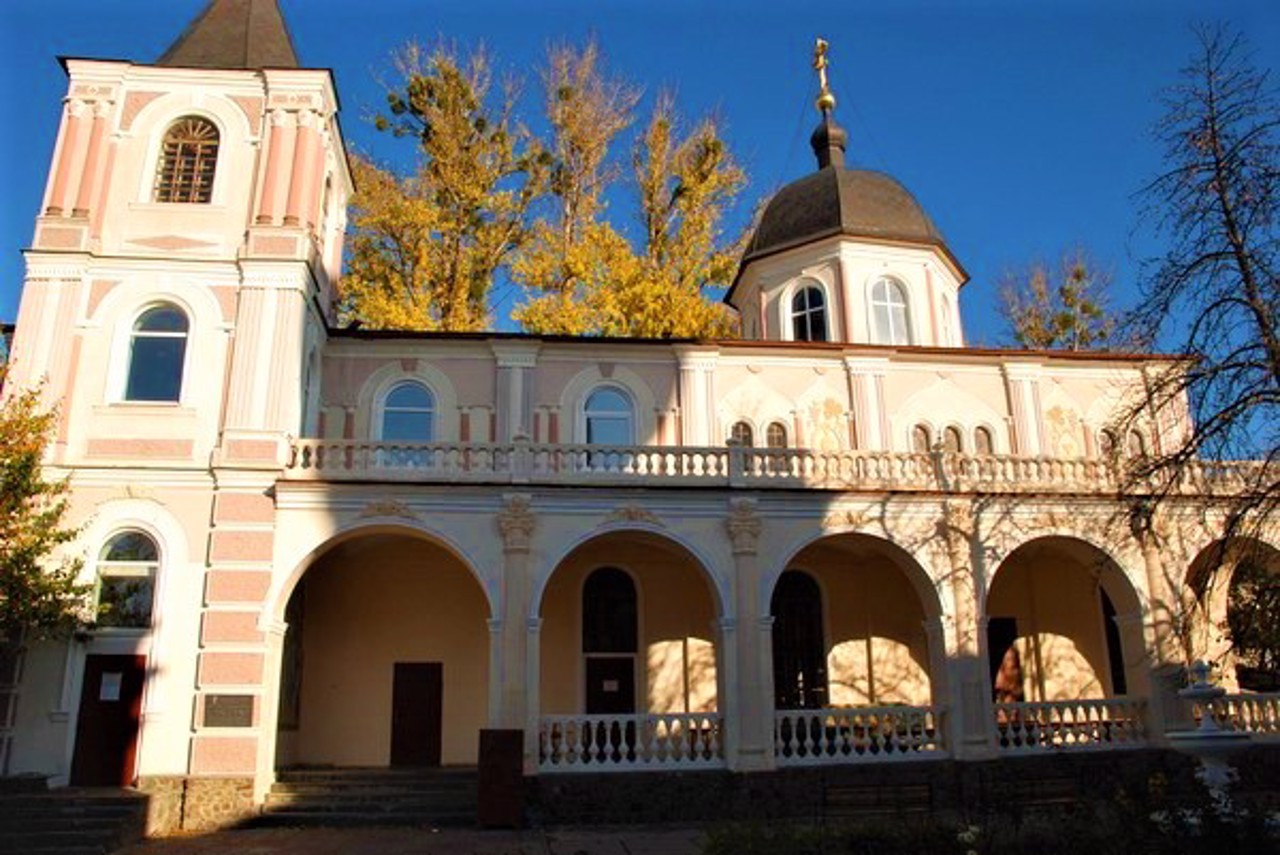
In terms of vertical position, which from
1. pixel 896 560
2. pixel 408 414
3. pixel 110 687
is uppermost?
pixel 408 414

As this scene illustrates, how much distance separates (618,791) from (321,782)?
5.45 m

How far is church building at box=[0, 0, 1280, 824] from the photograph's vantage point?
A: 17516mm

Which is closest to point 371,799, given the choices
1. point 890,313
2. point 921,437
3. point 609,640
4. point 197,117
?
point 609,640

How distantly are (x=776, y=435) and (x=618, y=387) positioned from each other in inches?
155

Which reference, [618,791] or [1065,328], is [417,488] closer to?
[618,791]

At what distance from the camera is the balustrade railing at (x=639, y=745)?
1744cm

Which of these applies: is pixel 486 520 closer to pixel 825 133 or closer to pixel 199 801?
pixel 199 801

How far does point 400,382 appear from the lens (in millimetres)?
22453

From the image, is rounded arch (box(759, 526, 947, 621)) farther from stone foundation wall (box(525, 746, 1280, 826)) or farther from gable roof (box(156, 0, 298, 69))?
gable roof (box(156, 0, 298, 69))

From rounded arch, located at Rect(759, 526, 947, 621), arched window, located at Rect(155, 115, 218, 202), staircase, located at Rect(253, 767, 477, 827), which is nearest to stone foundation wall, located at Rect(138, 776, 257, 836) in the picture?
staircase, located at Rect(253, 767, 477, 827)

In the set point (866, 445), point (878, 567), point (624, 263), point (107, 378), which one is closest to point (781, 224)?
point (624, 263)

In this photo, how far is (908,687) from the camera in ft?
72.8

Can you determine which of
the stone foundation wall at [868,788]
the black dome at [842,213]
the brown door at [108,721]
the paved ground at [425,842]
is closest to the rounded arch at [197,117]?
the brown door at [108,721]

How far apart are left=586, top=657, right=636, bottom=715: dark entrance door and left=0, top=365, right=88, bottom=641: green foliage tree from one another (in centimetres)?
990
